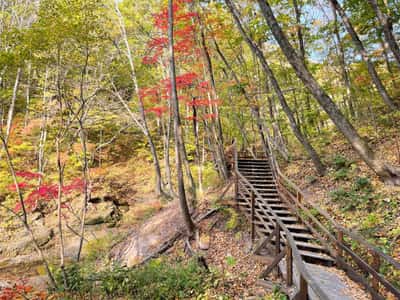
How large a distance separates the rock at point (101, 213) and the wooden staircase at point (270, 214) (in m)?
7.40

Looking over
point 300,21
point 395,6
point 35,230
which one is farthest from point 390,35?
point 35,230

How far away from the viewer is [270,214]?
7352 mm

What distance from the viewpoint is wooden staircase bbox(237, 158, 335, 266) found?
5568 millimetres

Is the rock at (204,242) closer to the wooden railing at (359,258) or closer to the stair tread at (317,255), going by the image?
the wooden railing at (359,258)

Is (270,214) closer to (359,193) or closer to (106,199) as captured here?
(359,193)

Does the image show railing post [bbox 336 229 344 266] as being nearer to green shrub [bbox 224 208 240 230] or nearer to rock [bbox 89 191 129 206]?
green shrub [bbox 224 208 240 230]

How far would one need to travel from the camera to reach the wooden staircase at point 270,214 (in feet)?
18.3

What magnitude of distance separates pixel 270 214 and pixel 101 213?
31.2 feet

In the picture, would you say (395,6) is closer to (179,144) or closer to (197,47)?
(197,47)

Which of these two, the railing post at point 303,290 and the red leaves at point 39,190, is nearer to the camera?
the railing post at point 303,290

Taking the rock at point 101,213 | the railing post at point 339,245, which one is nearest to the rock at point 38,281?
the rock at point 101,213

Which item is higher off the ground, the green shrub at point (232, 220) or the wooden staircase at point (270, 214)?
the wooden staircase at point (270, 214)

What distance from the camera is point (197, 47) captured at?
433 inches

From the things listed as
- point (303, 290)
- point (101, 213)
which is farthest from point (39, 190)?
point (303, 290)
